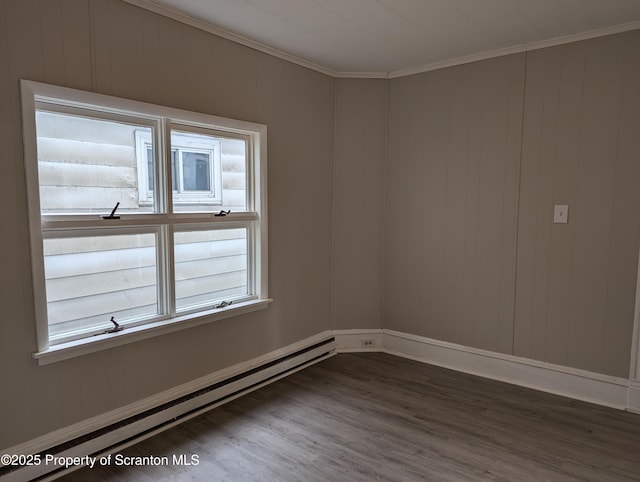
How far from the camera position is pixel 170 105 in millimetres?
2645

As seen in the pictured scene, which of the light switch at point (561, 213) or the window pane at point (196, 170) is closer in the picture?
the window pane at point (196, 170)

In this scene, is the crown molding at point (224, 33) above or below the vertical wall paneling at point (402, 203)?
above

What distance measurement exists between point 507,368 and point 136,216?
116 inches

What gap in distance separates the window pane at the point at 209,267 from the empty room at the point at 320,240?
17mm

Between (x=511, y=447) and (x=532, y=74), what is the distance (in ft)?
8.45

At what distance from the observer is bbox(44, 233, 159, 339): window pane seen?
225 cm

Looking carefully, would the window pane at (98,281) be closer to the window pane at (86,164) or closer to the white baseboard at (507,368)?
the window pane at (86,164)

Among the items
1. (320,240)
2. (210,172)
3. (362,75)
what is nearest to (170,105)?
(210,172)

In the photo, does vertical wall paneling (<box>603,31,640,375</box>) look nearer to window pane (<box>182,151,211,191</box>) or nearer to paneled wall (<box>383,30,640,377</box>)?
paneled wall (<box>383,30,640,377</box>)

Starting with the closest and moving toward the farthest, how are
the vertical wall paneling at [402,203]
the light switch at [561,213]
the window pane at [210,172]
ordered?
the window pane at [210,172]
the light switch at [561,213]
the vertical wall paneling at [402,203]

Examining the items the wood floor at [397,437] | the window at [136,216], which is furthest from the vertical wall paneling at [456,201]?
the window at [136,216]

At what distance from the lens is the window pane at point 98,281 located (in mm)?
2254

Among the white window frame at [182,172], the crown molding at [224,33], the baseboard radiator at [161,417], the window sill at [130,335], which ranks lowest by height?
the baseboard radiator at [161,417]

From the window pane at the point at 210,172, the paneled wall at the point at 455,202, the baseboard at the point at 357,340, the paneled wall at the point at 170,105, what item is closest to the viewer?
the paneled wall at the point at 170,105
